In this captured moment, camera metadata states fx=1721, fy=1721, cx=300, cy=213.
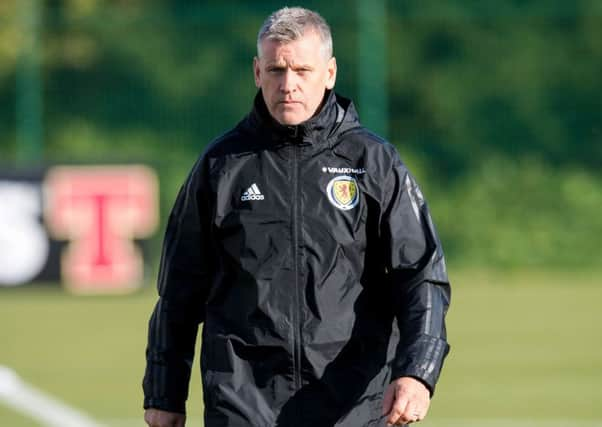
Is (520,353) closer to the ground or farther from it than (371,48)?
closer to the ground

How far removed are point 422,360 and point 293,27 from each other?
3.29 ft

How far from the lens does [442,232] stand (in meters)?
20.4

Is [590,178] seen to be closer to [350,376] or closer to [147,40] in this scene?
[147,40]

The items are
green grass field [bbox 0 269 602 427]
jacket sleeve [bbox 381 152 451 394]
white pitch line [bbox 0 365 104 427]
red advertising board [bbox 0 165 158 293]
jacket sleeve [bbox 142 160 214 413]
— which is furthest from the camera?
red advertising board [bbox 0 165 158 293]

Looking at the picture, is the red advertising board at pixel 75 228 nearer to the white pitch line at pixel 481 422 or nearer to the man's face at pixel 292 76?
the white pitch line at pixel 481 422

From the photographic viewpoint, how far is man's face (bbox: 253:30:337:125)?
191 inches

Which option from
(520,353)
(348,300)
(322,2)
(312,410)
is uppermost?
(322,2)

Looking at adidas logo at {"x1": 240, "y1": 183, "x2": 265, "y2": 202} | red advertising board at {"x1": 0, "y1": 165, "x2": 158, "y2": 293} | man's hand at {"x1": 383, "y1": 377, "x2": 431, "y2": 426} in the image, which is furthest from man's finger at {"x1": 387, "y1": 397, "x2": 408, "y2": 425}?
red advertising board at {"x1": 0, "y1": 165, "x2": 158, "y2": 293}

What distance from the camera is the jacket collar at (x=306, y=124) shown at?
194 inches

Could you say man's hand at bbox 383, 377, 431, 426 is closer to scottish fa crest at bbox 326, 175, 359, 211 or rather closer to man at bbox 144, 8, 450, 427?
man at bbox 144, 8, 450, 427

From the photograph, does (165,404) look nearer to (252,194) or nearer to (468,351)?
(252,194)

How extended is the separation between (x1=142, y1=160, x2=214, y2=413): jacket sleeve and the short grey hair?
0.45m

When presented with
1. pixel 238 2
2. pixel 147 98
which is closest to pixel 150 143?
pixel 147 98

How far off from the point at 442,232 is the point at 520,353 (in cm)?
707
